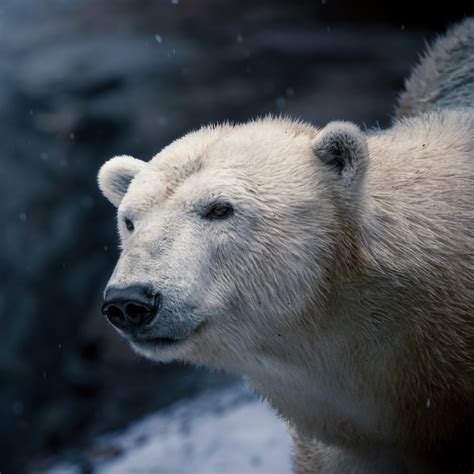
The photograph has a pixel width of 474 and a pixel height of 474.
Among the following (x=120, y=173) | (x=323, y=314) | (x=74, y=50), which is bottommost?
(x=323, y=314)

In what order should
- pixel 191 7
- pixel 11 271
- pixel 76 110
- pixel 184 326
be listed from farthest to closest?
pixel 191 7
pixel 76 110
pixel 11 271
pixel 184 326

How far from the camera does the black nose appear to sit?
Result: 7.99ft

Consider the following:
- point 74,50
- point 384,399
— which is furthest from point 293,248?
point 74,50

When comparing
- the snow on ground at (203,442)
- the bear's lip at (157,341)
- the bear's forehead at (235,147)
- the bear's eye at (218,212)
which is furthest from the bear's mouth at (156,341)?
the snow on ground at (203,442)

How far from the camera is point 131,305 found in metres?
2.47

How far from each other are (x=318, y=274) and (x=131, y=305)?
0.61 m

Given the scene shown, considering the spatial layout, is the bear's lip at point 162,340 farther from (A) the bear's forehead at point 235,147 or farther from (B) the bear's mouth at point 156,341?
(A) the bear's forehead at point 235,147

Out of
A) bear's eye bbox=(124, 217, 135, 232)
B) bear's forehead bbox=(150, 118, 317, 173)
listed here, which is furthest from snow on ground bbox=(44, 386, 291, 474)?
bear's forehead bbox=(150, 118, 317, 173)

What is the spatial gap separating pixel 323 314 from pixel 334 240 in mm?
241

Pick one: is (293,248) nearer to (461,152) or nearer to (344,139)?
(344,139)

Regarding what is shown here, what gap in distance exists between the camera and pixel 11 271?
6.16 metres

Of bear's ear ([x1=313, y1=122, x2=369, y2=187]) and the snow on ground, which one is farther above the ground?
bear's ear ([x1=313, y1=122, x2=369, y2=187])

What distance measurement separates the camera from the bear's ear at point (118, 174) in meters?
3.12

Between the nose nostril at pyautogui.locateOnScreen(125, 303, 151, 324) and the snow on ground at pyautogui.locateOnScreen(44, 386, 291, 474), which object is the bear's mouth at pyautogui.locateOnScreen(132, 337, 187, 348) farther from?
the snow on ground at pyautogui.locateOnScreen(44, 386, 291, 474)
